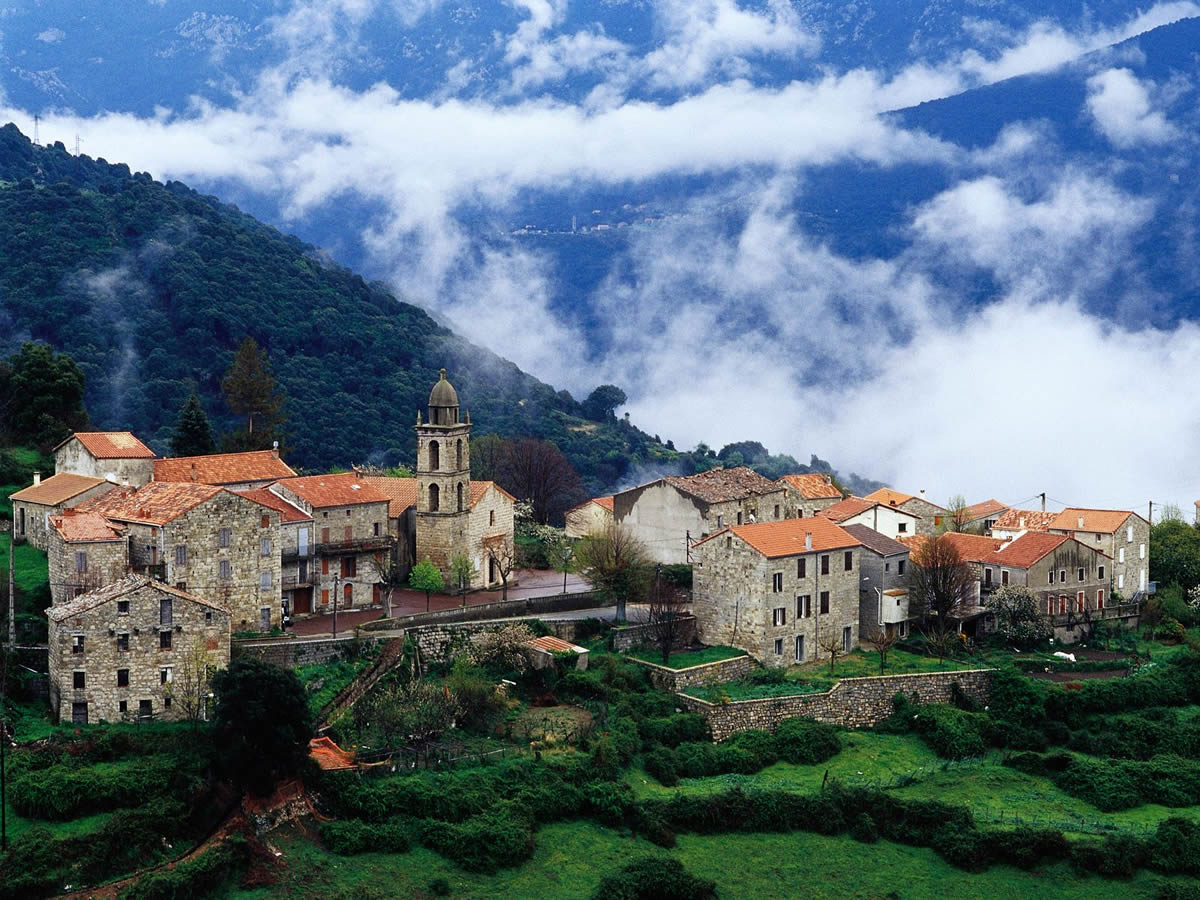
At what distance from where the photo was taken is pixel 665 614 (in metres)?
62.4

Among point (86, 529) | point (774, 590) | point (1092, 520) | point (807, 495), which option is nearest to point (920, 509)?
point (807, 495)

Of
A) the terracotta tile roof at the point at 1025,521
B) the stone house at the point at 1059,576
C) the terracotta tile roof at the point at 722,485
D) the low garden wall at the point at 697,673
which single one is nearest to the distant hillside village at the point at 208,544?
the terracotta tile roof at the point at 722,485

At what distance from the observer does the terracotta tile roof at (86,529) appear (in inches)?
2130

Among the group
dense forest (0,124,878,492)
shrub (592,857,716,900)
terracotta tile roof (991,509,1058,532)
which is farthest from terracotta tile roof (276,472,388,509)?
dense forest (0,124,878,492)

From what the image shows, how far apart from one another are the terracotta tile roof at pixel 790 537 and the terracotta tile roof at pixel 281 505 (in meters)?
16.0

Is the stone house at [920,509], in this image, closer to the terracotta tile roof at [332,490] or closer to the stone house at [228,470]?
the terracotta tile roof at [332,490]

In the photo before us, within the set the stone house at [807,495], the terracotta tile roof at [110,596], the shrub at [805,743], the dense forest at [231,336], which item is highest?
the dense forest at [231,336]

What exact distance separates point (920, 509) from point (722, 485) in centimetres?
1168

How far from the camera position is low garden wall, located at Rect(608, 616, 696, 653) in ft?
202

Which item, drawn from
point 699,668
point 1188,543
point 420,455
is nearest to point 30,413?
point 420,455

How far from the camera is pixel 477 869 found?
156 ft

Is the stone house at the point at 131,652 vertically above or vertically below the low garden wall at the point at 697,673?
above

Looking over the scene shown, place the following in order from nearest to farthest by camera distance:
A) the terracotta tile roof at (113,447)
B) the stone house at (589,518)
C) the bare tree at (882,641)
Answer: the bare tree at (882,641), the terracotta tile roof at (113,447), the stone house at (589,518)

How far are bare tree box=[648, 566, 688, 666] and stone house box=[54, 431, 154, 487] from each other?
2186cm
